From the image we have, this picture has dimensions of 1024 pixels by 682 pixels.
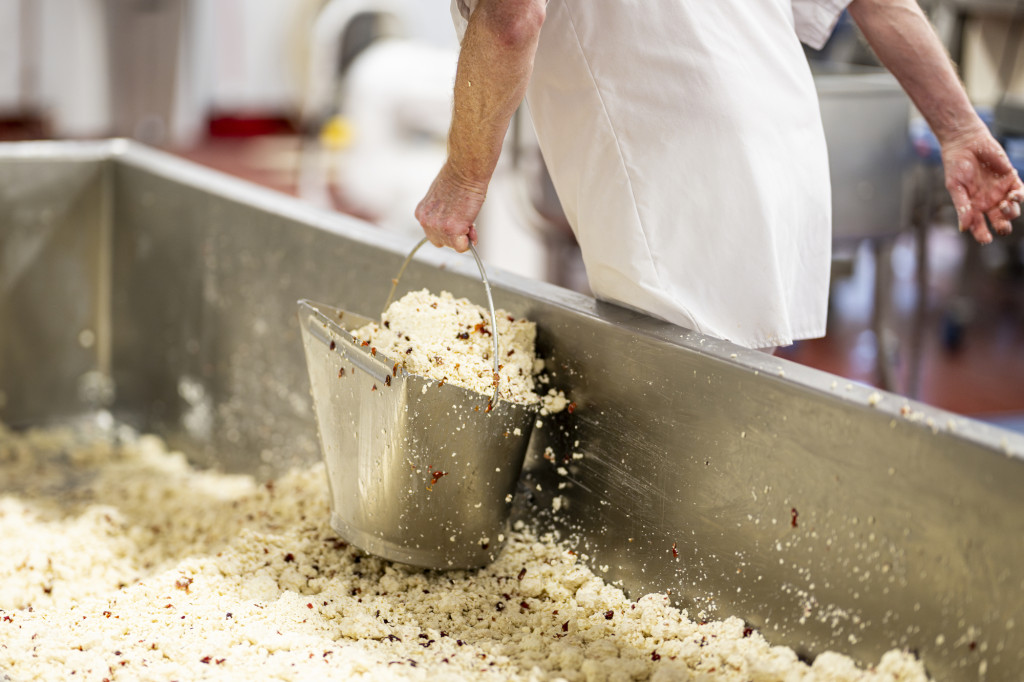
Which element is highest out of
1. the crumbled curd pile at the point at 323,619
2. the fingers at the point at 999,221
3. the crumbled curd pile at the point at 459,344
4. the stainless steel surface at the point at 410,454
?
the fingers at the point at 999,221

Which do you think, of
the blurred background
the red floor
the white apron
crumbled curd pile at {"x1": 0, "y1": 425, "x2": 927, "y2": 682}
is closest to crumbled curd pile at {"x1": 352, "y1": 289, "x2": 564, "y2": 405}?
the white apron

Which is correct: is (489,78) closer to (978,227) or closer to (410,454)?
(410,454)

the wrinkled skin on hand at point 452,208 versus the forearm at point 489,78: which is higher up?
the forearm at point 489,78

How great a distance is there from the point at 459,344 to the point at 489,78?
12.4 inches

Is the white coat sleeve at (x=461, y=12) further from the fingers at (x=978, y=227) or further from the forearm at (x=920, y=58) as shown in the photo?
the fingers at (x=978, y=227)

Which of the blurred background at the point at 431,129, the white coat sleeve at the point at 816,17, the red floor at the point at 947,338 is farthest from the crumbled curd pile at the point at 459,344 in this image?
the red floor at the point at 947,338

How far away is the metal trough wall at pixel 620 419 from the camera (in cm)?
93

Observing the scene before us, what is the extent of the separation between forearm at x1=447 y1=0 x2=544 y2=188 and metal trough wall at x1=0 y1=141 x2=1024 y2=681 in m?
0.25

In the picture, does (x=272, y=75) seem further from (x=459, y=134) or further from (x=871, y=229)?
(x=459, y=134)

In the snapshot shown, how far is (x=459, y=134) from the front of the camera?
115 cm

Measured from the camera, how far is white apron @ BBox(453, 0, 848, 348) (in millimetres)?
1225

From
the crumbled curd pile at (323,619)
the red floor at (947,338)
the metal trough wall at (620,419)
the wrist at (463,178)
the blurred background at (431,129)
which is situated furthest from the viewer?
the red floor at (947,338)

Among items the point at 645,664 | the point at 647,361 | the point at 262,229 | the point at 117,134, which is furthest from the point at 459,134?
the point at 117,134

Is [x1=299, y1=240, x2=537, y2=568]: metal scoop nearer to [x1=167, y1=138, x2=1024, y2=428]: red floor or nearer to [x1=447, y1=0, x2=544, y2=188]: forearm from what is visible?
[x1=447, y1=0, x2=544, y2=188]: forearm
